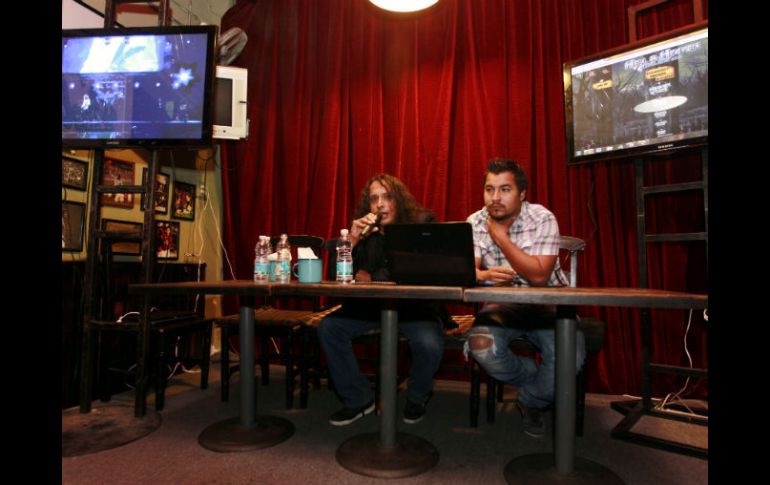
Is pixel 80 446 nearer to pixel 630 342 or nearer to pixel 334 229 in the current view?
pixel 334 229

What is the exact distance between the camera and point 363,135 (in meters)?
3.20

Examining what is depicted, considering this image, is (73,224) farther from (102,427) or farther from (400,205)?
(400,205)

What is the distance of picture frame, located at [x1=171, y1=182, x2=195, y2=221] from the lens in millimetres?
3250

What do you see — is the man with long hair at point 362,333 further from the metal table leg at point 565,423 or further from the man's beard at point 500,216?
the metal table leg at point 565,423

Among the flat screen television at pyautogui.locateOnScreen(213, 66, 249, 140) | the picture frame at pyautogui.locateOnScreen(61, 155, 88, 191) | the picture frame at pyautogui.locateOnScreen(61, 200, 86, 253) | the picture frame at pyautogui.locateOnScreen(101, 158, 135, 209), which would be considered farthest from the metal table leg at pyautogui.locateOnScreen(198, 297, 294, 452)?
the flat screen television at pyautogui.locateOnScreen(213, 66, 249, 140)

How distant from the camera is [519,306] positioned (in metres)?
2.01

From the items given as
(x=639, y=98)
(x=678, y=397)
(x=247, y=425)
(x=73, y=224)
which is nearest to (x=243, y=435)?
(x=247, y=425)

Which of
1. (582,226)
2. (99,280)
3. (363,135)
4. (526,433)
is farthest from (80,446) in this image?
(582,226)

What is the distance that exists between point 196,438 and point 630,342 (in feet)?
7.61

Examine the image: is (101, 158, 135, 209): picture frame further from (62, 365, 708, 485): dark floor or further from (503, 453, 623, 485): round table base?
(503, 453, 623, 485): round table base

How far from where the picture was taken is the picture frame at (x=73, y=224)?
2.38 meters

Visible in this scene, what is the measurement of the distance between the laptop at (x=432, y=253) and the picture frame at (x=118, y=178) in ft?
6.85

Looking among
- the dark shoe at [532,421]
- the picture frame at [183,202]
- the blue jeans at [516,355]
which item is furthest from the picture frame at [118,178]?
the dark shoe at [532,421]

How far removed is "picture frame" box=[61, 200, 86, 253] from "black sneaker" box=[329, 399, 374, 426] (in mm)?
1712
